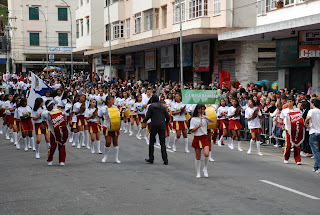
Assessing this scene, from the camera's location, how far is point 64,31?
3130 inches

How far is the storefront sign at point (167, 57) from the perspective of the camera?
37.7 meters

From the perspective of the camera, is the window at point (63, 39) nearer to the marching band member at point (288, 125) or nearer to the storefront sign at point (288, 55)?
the storefront sign at point (288, 55)

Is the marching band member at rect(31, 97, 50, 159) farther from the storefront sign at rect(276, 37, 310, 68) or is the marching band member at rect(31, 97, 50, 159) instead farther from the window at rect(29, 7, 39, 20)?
the window at rect(29, 7, 39, 20)

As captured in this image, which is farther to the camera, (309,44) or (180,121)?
(309,44)

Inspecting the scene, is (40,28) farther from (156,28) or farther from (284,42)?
(284,42)

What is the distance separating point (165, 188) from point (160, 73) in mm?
31886

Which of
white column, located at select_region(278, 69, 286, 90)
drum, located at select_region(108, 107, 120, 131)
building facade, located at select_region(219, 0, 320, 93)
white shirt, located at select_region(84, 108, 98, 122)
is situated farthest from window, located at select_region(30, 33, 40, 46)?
drum, located at select_region(108, 107, 120, 131)

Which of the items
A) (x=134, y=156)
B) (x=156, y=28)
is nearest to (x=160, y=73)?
(x=156, y=28)

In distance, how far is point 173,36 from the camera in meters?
31.5

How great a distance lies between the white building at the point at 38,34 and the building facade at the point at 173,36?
86.8 feet

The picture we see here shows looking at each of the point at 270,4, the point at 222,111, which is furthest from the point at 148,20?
the point at 222,111

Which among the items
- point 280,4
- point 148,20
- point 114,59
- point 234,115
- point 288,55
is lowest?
point 234,115

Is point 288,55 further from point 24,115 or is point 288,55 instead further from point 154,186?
point 154,186

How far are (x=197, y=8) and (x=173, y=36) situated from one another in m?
2.87
